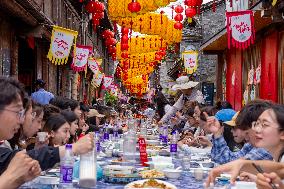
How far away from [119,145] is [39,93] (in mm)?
3728

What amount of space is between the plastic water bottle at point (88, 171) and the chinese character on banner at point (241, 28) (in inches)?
327

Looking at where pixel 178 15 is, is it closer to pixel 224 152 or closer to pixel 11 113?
pixel 224 152

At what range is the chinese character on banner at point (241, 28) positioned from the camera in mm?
11823

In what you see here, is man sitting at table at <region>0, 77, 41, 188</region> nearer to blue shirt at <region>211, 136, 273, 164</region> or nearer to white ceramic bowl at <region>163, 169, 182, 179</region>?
white ceramic bowl at <region>163, 169, 182, 179</region>

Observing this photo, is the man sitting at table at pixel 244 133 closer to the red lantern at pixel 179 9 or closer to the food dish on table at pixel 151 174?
the food dish on table at pixel 151 174

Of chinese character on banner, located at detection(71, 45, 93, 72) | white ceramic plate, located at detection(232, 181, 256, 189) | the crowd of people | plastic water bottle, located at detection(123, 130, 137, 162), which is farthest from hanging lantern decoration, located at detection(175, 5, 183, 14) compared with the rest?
white ceramic plate, located at detection(232, 181, 256, 189)

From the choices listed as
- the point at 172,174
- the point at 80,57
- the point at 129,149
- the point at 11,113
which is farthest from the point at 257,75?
the point at 11,113

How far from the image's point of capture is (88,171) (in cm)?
414

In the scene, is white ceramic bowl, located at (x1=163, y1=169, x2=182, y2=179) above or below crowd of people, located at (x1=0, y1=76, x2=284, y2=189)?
below

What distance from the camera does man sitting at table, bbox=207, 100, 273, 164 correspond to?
4.22 m

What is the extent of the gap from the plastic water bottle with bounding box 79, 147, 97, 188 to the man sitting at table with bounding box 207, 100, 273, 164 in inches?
50.0

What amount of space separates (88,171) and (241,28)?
8596 mm

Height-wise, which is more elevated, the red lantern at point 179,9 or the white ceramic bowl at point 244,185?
the red lantern at point 179,9

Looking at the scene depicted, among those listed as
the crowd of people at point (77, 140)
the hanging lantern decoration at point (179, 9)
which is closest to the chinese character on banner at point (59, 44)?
the crowd of people at point (77, 140)
